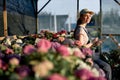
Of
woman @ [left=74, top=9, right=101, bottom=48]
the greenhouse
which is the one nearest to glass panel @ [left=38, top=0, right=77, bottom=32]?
the greenhouse

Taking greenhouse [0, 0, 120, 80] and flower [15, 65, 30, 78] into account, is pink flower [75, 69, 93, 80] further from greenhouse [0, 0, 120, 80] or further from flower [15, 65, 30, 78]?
flower [15, 65, 30, 78]

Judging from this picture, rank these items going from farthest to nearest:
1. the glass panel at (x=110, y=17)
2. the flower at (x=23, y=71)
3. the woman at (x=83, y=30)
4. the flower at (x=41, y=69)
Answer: the glass panel at (x=110, y=17) < the woman at (x=83, y=30) < the flower at (x=23, y=71) < the flower at (x=41, y=69)

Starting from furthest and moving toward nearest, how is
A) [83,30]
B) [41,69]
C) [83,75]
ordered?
[83,30] → [83,75] → [41,69]

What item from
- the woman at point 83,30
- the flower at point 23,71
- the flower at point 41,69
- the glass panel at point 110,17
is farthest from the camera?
the glass panel at point 110,17

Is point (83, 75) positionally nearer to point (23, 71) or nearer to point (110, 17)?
point (23, 71)

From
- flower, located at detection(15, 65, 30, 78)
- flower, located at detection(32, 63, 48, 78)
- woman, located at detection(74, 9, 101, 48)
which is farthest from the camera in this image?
woman, located at detection(74, 9, 101, 48)

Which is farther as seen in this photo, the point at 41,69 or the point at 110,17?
the point at 110,17

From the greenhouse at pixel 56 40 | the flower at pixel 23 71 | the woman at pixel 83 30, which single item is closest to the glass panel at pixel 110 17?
the greenhouse at pixel 56 40

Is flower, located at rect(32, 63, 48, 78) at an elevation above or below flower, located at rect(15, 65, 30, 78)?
above

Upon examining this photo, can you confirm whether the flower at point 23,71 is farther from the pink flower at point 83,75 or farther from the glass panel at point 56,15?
the glass panel at point 56,15

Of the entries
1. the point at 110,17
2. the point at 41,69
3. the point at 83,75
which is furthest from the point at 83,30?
the point at 110,17

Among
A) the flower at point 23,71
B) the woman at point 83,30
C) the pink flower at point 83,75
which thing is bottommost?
the pink flower at point 83,75

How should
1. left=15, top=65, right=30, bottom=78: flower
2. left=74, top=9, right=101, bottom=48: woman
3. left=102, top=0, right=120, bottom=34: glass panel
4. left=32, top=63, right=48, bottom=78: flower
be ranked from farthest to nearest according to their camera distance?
1. left=102, top=0, right=120, bottom=34: glass panel
2. left=74, top=9, right=101, bottom=48: woman
3. left=15, top=65, right=30, bottom=78: flower
4. left=32, top=63, right=48, bottom=78: flower

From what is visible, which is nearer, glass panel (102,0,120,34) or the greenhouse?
the greenhouse
